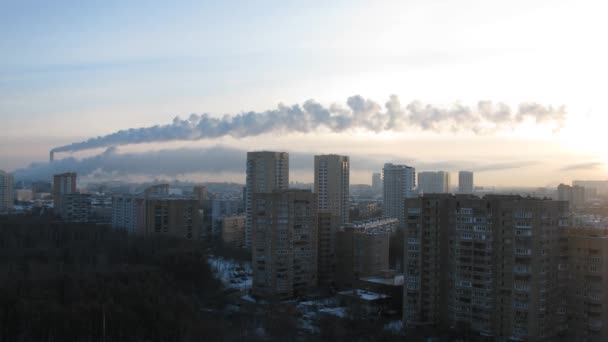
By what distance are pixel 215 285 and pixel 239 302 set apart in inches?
73.6

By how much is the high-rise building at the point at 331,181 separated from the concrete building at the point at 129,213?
304 inches

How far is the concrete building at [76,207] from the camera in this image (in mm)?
31266

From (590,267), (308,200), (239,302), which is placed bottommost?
(239,302)

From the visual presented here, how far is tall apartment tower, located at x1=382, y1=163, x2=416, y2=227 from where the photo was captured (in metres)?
30.6

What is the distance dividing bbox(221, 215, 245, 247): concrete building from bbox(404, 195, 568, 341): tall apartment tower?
16.1 m

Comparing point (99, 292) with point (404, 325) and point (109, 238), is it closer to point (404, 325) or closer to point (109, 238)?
point (404, 325)

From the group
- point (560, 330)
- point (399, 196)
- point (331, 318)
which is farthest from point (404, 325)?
point (399, 196)

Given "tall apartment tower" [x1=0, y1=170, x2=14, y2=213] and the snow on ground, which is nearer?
the snow on ground

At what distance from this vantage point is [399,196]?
30.9 meters

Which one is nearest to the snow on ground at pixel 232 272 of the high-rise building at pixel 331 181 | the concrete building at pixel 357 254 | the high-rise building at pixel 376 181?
the concrete building at pixel 357 254

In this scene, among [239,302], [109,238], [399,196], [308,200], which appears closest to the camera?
[239,302]

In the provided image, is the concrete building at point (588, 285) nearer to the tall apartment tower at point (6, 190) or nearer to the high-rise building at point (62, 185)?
the high-rise building at point (62, 185)

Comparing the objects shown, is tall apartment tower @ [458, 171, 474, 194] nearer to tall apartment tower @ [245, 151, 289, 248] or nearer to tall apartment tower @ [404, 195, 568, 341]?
tall apartment tower @ [245, 151, 289, 248]

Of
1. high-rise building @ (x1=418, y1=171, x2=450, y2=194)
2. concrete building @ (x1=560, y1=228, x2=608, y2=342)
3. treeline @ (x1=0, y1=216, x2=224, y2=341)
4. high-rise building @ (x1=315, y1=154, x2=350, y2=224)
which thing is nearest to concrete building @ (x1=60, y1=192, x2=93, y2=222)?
treeline @ (x1=0, y1=216, x2=224, y2=341)
